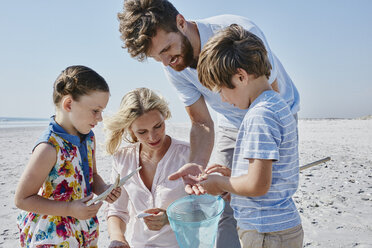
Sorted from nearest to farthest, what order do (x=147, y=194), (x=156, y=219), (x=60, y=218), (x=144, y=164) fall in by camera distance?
(x=60, y=218), (x=156, y=219), (x=147, y=194), (x=144, y=164)

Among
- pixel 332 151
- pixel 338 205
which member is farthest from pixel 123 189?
pixel 332 151

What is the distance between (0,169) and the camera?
23.9 ft

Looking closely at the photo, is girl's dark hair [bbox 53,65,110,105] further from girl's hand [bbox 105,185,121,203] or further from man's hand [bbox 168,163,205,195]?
man's hand [bbox 168,163,205,195]

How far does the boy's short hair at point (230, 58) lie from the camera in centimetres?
165

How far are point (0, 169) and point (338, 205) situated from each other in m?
6.88

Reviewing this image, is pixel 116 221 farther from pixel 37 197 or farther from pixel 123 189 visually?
pixel 37 197

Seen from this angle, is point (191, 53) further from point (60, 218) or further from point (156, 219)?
point (60, 218)

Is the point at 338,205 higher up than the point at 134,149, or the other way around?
the point at 134,149

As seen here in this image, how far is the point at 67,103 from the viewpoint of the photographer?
84.7 inches

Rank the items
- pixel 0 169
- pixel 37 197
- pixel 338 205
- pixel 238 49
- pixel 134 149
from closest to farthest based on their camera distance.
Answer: pixel 238 49 < pixel 37 197 < pixel 134 149 < pixel 338 205 < pixel 0 169

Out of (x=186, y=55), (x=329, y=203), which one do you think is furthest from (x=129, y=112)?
(x=329, y=203)

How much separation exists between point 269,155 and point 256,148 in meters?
0.07

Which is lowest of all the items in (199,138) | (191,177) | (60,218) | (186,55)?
(60,218)

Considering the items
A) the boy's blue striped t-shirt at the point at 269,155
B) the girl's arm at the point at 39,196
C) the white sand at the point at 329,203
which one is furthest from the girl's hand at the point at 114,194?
the white sand at the point at 329,203
